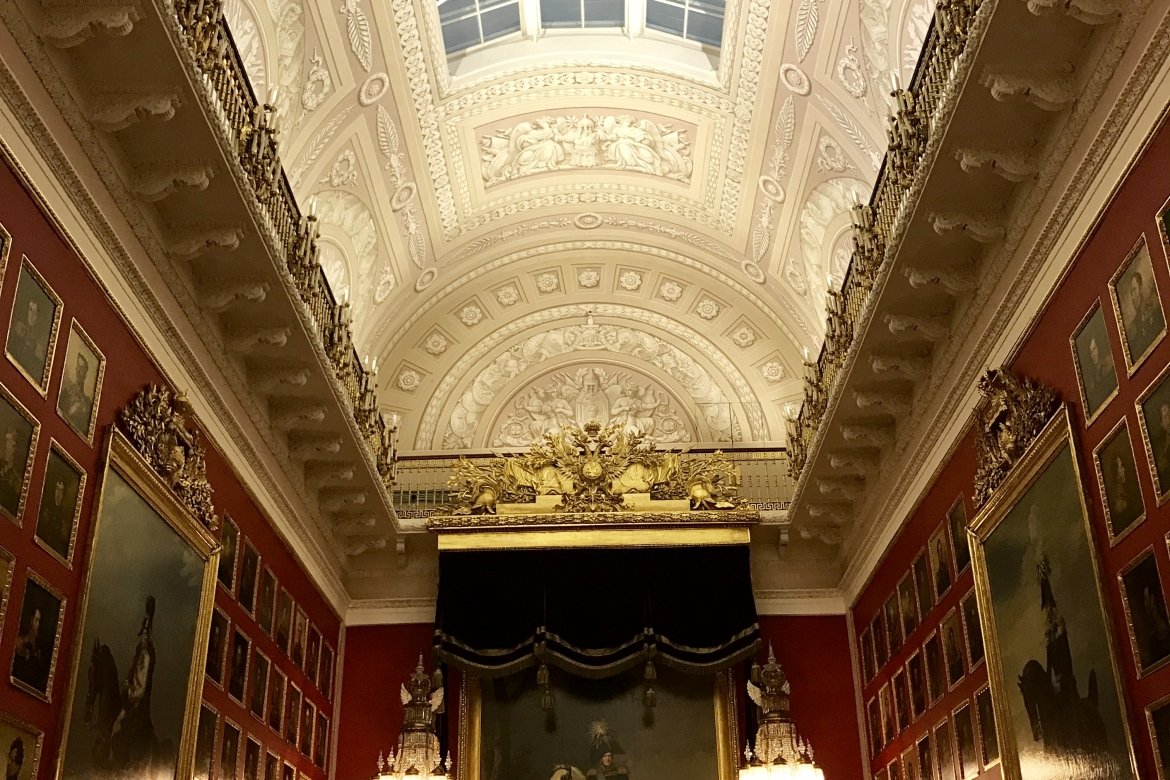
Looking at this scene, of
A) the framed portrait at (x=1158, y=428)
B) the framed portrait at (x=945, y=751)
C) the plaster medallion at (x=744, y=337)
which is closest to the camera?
the framed portrait at (x=1158, y=428)

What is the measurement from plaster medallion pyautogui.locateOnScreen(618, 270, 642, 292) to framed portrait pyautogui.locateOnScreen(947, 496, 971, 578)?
29.4 feet

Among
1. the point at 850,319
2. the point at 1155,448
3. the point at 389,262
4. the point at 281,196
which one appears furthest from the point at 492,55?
the point at 1155,448

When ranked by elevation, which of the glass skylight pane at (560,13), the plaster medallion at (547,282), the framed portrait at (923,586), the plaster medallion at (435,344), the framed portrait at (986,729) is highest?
the glass skylight pane at (560,13)

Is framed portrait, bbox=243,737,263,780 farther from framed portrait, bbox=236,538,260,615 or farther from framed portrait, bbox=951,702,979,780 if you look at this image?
framed portrait, bbox=951,702,979,780

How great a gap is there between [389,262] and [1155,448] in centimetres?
1235

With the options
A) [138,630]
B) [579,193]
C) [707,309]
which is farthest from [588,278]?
[138,630]

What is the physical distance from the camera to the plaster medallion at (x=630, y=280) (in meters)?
19.7

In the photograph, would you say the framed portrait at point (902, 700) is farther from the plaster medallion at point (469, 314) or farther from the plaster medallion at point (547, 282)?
the plaster medallion at point (469, 314)

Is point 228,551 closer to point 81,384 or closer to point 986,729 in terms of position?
point 81,384

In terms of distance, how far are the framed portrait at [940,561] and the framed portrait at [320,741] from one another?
8.42m

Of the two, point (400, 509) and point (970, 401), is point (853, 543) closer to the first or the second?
point (970, 401)

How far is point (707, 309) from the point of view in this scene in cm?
1953

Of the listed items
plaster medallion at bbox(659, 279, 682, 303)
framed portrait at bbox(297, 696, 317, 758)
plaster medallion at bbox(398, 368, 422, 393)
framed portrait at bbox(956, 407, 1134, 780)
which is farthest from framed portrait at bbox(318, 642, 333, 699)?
framed portrait at bbox(956, 407, 1134, 780)

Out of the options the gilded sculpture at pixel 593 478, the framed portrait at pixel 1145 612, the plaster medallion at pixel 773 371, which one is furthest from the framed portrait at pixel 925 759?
the plaster medallion at pixel 773 371
